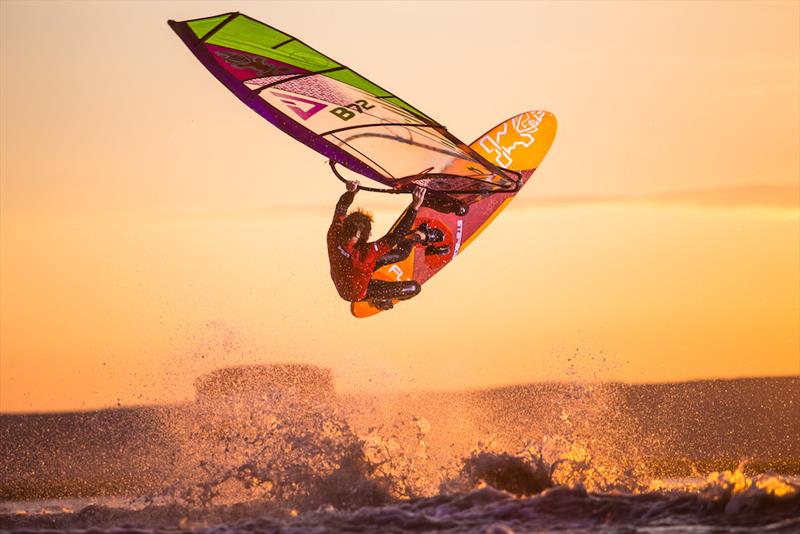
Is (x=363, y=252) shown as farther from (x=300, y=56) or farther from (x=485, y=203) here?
(x=485, y=203)

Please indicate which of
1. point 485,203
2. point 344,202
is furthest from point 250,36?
point 485,203

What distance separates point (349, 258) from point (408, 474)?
10.7 feet

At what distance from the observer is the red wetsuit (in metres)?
9.27

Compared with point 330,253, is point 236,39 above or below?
above

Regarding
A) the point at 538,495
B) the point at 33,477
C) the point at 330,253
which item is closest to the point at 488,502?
the point at 538,495

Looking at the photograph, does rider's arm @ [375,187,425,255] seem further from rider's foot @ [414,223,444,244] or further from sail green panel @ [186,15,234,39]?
sail green panel @ [186,15,234,39]

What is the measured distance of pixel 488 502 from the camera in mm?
9711

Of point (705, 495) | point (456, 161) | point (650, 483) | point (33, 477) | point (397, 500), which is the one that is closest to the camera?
point (705, 495)

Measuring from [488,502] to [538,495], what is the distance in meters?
0.51

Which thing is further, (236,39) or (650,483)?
(650,483)

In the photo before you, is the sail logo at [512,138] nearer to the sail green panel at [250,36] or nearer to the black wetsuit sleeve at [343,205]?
the sail green panel at [250,36]

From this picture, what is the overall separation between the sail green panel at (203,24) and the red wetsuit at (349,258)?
2349 mm

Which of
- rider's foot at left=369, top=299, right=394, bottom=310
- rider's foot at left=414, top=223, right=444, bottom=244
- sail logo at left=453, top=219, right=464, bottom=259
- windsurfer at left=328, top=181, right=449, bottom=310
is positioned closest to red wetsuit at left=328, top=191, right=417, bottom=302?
windsurfer at left=328, top=181, right=449, bottom=310

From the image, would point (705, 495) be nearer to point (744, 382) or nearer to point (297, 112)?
point (297, 112)
